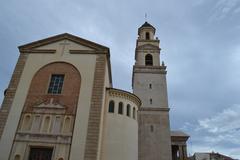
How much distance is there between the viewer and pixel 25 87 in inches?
642

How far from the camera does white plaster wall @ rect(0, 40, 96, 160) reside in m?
13.8

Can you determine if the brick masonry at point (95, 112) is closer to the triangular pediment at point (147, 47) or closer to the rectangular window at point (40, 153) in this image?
the rectangular window at point (40, 153)

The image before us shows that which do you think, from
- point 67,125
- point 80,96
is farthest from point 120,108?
point 67,125

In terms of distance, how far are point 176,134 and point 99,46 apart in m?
20.3

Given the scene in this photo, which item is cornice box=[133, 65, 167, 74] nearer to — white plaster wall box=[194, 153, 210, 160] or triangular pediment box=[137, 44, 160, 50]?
triangular pediment box=[137, 44, 160, 50]

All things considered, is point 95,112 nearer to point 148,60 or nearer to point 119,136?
point 119,136

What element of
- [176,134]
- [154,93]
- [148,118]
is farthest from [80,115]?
[176,134]

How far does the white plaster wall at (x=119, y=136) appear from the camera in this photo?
52.2 feet

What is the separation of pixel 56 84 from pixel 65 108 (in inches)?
101

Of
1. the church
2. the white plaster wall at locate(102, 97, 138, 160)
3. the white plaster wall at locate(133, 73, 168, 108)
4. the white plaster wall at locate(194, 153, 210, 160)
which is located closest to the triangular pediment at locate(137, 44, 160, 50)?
the white plaster wall at locate(133, 73, 168, 108)

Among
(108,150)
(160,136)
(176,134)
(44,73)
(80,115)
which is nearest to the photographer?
(80,115)

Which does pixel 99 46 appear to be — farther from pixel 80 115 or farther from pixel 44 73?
pixel 80 115

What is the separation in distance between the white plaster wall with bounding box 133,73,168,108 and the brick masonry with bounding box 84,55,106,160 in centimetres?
1189

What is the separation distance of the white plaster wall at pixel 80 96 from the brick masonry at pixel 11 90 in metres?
0.26
